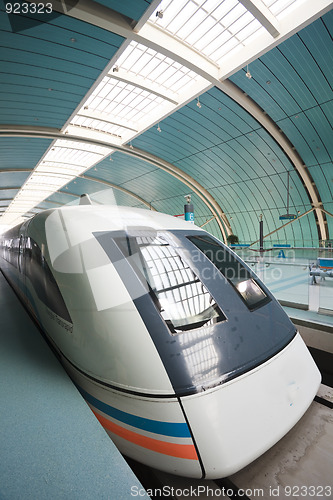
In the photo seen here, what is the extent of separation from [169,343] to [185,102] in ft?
49.9

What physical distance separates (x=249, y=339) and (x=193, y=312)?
1.80ft

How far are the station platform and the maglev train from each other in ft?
0.81

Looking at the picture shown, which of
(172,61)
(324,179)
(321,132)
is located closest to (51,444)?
(172,61)

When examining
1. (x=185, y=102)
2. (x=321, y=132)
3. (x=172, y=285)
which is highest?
(x=185, y=102)

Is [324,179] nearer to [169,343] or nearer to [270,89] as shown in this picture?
[270,89]

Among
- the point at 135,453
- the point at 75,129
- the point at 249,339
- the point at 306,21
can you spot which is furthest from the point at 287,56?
the point at 135,453

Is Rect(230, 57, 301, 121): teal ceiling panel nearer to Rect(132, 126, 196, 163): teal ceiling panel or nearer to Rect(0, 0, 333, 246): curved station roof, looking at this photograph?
Rect(0, 0, 333, 246): curved station roof

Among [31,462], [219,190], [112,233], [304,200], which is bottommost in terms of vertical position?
[31,462]

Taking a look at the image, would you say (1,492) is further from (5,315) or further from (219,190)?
(219,190)

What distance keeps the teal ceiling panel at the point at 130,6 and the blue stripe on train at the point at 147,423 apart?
10304mm

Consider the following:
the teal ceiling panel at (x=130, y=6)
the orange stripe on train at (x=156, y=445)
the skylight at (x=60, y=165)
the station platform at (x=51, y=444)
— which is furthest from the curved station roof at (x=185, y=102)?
the orange stripe on train at (x=156, y=445)

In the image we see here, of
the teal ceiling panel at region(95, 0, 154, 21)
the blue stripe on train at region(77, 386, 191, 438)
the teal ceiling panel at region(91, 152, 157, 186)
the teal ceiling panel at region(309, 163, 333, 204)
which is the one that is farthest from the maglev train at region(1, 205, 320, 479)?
the teal ceiling panel at region(91, 152, 157, 186)

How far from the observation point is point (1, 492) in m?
1.40

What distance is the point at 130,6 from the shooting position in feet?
26.5
